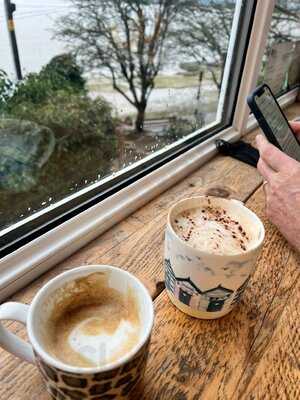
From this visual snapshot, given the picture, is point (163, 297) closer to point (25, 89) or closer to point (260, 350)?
point (260, 350)

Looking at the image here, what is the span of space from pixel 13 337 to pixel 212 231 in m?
0.20

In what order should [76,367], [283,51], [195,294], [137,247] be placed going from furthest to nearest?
1. [283,51]
2. [137,247]
3. [195,294]
4. [76,367]

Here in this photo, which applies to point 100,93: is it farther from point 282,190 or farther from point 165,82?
point 282,190

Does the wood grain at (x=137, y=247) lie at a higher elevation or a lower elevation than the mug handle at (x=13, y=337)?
lower

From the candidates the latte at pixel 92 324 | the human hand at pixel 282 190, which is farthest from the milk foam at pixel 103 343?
the human hand at pixel 282 190

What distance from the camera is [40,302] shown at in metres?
0.27

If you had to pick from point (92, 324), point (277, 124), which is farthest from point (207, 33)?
point (92, 324)

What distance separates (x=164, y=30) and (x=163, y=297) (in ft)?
1.53

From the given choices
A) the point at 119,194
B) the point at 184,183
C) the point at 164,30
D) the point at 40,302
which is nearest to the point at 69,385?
the point at 40,302

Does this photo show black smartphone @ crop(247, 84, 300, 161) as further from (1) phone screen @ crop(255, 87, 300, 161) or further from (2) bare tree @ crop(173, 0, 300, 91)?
(2) bare tree @ crop(173, 0, 300, 91)

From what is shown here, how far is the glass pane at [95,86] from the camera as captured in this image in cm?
42

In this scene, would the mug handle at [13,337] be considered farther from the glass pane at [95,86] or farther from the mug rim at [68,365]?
the glass pane at [95,86]

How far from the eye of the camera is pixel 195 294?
34cm

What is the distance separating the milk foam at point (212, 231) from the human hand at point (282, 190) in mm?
149
